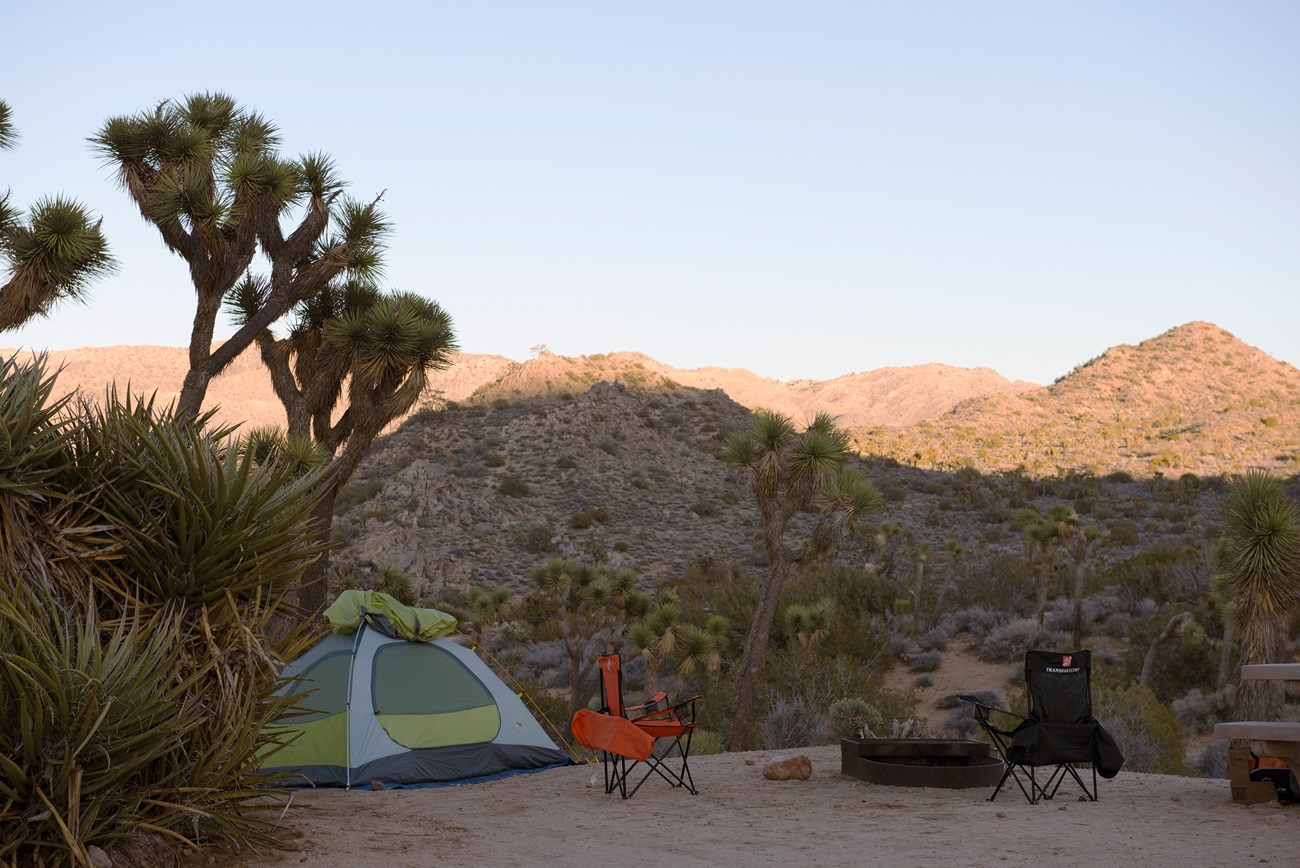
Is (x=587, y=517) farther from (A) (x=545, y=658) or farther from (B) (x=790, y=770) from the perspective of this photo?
(B) (x=790, y=770)

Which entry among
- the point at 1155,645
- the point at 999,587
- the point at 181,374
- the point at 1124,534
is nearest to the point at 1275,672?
the point at 1155,645

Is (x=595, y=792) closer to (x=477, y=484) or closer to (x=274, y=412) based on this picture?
(x=477, y=484)

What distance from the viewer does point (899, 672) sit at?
20453 millimetres

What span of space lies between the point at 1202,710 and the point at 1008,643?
4.59m

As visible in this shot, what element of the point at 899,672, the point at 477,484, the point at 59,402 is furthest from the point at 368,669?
the point at 477,484

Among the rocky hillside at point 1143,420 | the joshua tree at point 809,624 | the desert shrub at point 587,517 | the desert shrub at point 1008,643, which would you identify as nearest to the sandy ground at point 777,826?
the joshua tree at point 809,624

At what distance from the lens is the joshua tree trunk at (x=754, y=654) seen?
1298cm

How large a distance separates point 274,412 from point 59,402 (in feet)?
233

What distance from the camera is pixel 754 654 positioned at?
13.2 meters

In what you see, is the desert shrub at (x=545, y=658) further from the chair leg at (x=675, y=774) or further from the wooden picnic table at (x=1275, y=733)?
the wooden picnic table at (x=1275, y=733)

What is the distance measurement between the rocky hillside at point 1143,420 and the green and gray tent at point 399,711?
3909cm

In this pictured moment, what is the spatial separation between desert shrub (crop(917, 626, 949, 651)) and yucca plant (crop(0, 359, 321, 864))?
17.4m

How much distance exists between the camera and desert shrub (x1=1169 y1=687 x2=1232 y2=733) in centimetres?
1566

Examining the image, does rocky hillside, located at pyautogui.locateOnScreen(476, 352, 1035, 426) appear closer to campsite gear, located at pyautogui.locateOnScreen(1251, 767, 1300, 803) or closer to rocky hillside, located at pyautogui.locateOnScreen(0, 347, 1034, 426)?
rocky hillside, located at pyautogui.locateOnScreen(0, 347, 1034, 426)
